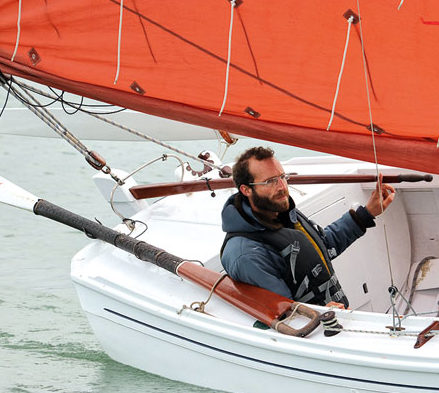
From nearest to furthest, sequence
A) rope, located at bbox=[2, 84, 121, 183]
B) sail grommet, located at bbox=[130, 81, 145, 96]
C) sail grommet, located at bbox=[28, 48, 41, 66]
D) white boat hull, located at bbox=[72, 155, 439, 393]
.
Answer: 1. white boat hull, located at bbox=[72, 155, 439, 393]
2. sail grommet, located at bbox=[130, 81, 145, 96]
3. sail grommet, located at bbox=[28, 48, 41, 66]
4. rope, located at bbox=[2, 84, 121, 183]

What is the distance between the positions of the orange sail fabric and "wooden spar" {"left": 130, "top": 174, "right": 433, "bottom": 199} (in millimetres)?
697

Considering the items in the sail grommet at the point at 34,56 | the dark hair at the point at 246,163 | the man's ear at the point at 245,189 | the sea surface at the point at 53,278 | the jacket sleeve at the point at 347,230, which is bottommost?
the sea surface at the point at 53,278

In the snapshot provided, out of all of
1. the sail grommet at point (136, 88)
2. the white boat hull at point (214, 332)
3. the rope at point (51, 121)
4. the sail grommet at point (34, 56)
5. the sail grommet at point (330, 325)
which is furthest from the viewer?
the rope at point (51, 121)

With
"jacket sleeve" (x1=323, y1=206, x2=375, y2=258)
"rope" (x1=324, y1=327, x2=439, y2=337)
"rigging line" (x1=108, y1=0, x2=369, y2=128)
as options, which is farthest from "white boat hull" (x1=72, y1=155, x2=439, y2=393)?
"rigging line" (x1=108, y1=0, x2=369, y2=128)

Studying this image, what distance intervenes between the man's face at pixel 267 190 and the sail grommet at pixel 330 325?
1.21 ft

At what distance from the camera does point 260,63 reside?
2973 millimetres

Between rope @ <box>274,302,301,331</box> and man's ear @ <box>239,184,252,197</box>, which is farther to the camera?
man's ear @ <box>239,184,252,197</box>

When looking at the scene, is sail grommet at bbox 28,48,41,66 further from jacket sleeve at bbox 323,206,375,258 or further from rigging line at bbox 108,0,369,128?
jacket sleeve at bbox 323,206,375,258

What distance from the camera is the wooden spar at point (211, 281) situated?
2902mm

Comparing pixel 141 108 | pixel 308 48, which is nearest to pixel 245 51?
pixel 308 48

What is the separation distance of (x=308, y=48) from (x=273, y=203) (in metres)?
0.44

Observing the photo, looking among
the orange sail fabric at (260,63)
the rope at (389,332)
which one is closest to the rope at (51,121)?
the orange sail fabric at (260,63)

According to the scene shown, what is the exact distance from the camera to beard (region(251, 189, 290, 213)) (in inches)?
120

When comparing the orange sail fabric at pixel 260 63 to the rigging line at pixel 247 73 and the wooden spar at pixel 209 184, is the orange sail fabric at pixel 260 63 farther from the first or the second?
the wooden spar at pixel 209 184
